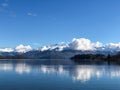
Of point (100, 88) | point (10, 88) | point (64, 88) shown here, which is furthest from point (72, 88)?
point (10, 88)

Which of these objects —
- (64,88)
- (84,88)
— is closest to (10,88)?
(64,88)

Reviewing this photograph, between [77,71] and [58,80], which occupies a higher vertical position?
[77,71]

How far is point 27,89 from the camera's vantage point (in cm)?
3509

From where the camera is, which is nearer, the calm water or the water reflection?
the calm water

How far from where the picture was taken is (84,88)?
36.8 metres

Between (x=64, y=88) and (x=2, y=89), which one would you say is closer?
(x=2, y=89)

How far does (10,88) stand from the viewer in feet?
118

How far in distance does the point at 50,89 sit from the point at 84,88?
17.0 ft

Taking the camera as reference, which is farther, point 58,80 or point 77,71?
point 77,71

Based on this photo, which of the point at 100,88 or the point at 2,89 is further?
the point at 100,88

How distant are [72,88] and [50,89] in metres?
3.41

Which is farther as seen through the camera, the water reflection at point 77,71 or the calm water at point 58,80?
the water reflection at point 77,71

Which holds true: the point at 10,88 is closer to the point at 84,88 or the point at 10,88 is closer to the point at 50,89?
the point at 50,89

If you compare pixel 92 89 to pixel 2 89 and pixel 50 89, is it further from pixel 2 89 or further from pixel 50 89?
pixel 2 89
